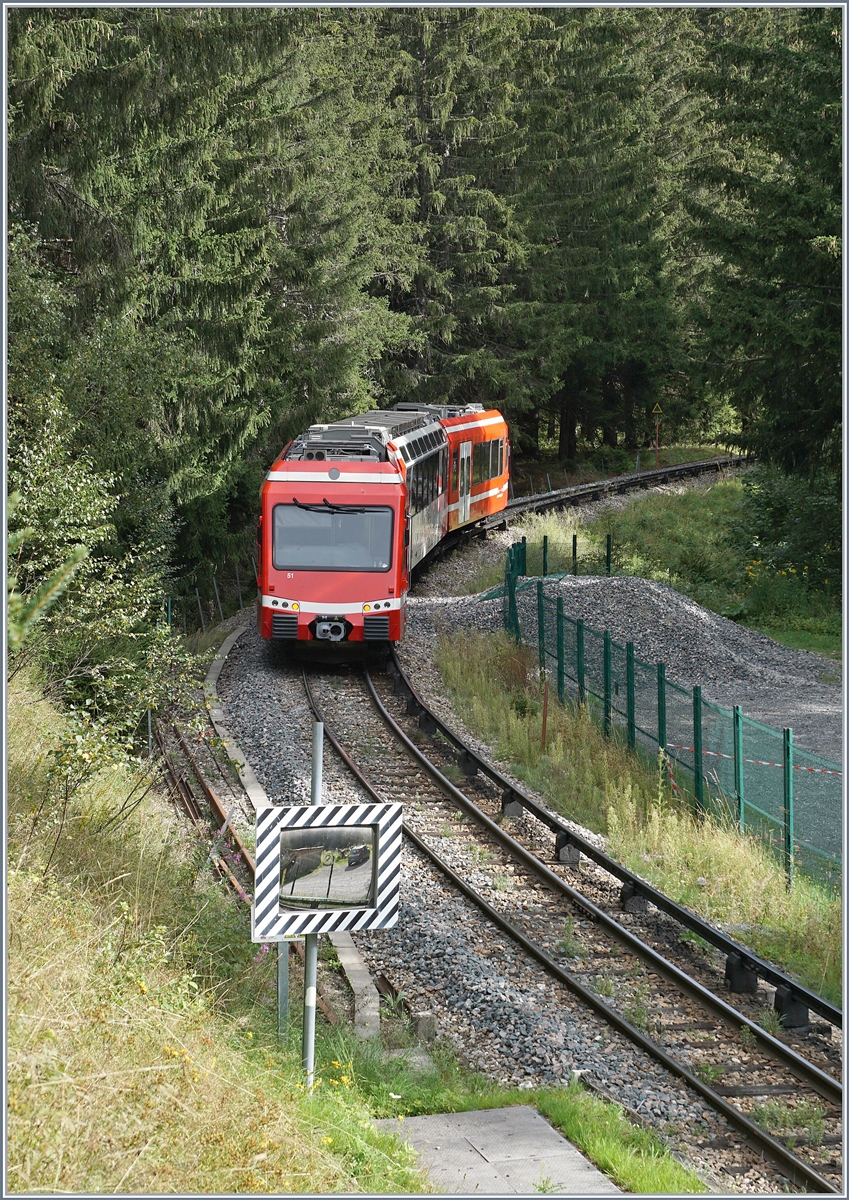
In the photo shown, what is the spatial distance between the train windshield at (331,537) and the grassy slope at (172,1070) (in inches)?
369

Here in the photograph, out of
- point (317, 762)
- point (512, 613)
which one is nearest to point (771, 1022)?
point (317, 762)

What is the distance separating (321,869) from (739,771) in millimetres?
7562

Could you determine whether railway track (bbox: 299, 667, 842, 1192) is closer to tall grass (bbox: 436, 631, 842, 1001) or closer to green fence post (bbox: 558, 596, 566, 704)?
tall grass (bbox: 436, 631, 842, 1001)

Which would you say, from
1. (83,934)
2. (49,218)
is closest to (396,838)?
(83,934)

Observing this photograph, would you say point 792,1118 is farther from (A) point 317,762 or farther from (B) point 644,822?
(B) point 644,822

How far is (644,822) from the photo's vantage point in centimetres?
1385

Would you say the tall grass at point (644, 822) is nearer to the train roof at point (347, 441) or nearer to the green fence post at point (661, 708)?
the green fence post at point (661, 708)

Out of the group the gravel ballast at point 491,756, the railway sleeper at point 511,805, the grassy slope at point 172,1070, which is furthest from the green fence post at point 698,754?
the grassy slope at point 172,1070

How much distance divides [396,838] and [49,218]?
1436 cm

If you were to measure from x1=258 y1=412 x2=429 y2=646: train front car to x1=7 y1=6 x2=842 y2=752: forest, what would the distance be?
6.43 feet

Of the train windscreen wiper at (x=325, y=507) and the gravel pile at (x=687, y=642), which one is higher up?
the train windscreen wiper at (x=325, y=507)

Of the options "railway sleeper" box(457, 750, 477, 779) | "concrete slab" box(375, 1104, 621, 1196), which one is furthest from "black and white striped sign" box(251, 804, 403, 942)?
"railway sleeper" box(457, 750, 477, 779)

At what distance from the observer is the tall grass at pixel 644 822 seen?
10844 millimetres

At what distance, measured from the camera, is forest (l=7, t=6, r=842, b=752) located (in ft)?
49.4
